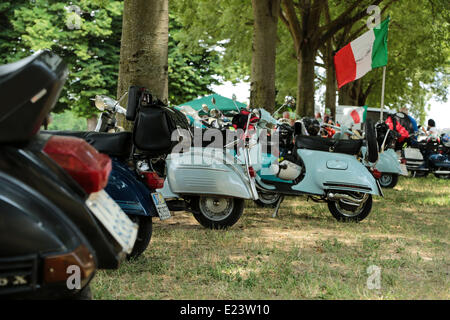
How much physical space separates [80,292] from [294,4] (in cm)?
1752

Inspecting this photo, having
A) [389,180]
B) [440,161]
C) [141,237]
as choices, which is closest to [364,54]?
[389,180]

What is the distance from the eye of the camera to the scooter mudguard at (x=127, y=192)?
463 centimetres

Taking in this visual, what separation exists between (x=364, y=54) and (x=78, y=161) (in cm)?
1180

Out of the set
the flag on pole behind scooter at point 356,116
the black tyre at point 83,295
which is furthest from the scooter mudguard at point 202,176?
the flag on pole behind scooter at point 356,116

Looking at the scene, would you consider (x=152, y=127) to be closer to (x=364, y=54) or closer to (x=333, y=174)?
(x=333, y=174)

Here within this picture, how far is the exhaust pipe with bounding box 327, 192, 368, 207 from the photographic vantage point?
7.57 metres

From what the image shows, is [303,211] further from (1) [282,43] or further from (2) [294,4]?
(1) [282,43]

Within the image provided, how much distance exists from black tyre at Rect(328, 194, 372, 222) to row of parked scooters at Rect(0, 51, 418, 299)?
0.5 inches

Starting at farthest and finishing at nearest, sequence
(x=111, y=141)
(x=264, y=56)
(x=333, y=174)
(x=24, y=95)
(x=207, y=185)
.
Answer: (x=264, y=56) < (x=333, y=174) < (x=207, y=185) < (x=111, y=141) < (x=24, y=95)

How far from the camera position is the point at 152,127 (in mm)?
5363

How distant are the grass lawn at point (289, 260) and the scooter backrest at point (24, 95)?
1.73 metres

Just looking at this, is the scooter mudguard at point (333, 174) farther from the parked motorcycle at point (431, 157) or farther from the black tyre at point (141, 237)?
the parked motorcycle at point (431, 157)

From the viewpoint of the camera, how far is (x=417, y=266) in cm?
491

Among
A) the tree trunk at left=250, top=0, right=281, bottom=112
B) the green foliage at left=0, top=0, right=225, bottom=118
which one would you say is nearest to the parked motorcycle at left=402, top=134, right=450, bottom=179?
the tree trunk at left=250, top=0, right=281, bottom=112
